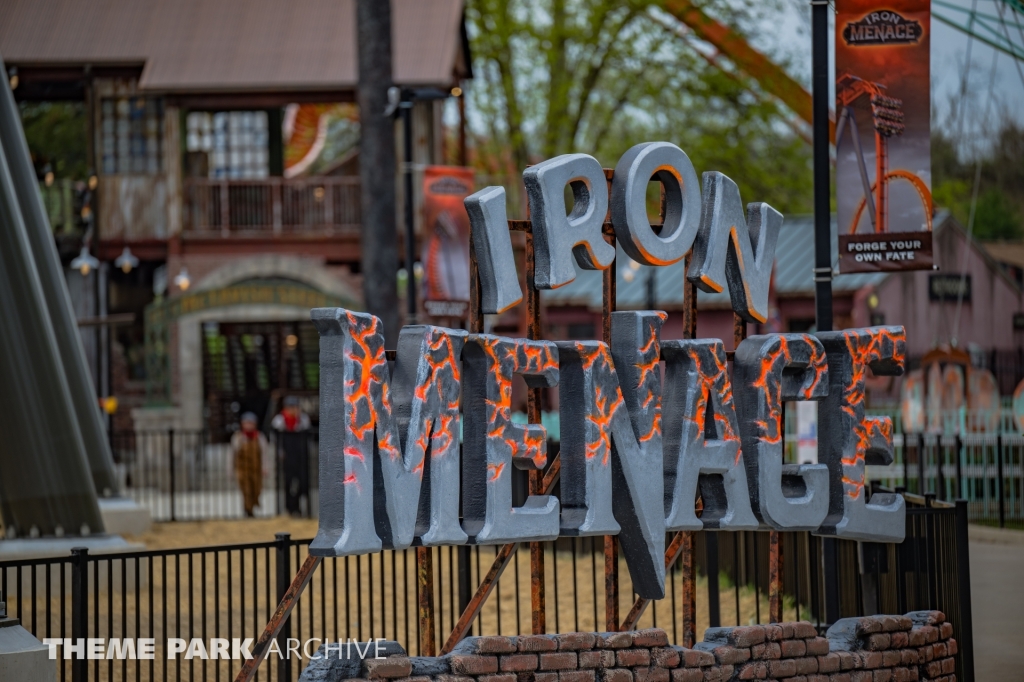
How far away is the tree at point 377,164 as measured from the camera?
2030 cm

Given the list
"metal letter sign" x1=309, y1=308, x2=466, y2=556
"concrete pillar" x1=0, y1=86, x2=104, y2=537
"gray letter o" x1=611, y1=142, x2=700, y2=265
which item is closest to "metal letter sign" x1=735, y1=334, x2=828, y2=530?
"gray letter o" x1=611, y1=142, x2=700, y2=265

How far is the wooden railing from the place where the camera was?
29.5m

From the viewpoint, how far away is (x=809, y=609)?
11633mm

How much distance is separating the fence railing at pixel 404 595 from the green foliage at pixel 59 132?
87.1 ft

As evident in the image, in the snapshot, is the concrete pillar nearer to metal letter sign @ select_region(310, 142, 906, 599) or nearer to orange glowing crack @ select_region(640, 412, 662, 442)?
metal letter sign @ select_region(310, 142, 906, 599)

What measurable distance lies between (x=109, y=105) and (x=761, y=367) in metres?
25.4

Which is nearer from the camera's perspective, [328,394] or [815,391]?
[328,394]

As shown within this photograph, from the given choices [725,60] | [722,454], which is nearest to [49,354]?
[722,454]

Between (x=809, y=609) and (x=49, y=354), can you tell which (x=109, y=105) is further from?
(x=809, y=609)

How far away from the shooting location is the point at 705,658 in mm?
7766

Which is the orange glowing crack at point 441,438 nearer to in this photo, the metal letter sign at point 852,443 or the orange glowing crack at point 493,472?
the orange glowing crack at point 493,472

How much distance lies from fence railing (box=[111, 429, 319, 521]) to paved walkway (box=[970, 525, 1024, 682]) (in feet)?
31.3

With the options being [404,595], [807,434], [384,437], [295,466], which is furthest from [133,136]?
[384,437]

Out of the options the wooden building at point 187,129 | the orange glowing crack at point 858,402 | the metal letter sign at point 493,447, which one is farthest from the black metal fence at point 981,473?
the wooden building at point 187,129
